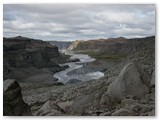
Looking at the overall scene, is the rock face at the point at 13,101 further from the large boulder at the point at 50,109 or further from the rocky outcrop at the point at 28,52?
the rocky outcrop at the point at 28,52

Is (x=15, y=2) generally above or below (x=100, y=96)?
above

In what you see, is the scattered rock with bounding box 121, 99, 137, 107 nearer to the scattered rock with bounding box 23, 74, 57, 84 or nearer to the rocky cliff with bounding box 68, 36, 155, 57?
the rocky cliff with bounding box 68, 36, 155, 57

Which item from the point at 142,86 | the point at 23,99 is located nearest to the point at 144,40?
the point at 142,86

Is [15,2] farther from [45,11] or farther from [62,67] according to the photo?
[62,67]

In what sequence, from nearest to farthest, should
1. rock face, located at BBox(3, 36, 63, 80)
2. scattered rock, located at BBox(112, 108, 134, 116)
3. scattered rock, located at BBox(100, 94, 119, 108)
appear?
scattered rock, located at BBox(112, 108, 134, 116), scattered rock, located at BBox(100, 94, 119, 108), rock face, located at BBox(3, 36, 63, 80)

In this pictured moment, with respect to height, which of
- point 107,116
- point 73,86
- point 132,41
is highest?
point 132,41

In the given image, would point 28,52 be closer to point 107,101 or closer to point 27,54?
point 27,54

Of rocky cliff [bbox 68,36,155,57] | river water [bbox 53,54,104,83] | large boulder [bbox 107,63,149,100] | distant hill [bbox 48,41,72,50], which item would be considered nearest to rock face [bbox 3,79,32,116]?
river water [bbox 53,54,104,83]
